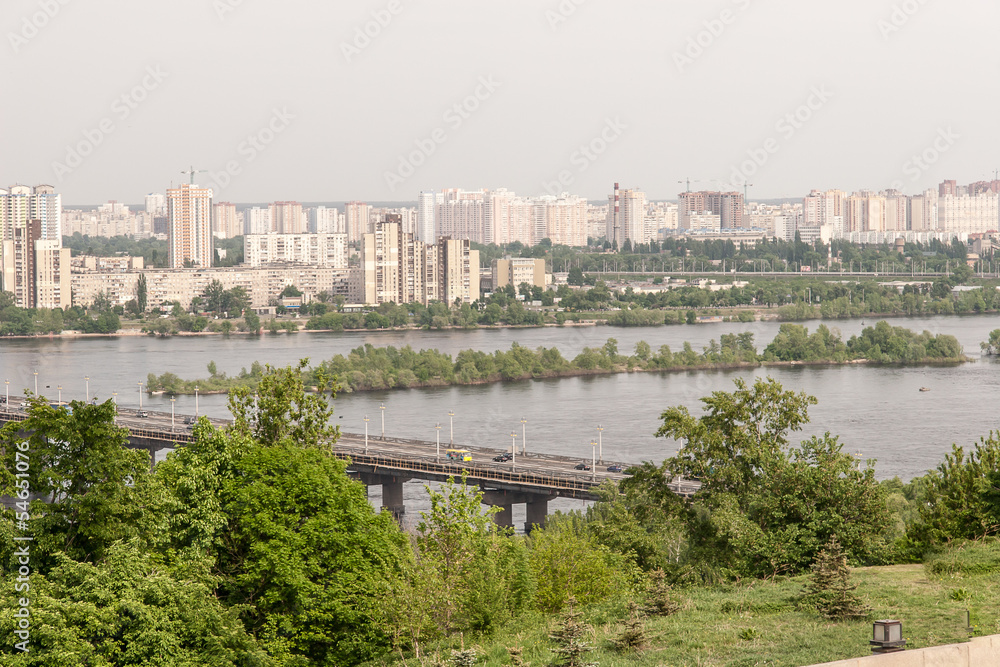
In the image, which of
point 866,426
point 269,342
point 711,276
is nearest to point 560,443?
point 866,426

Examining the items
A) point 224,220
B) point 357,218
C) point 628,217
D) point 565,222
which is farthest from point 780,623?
point 224,220

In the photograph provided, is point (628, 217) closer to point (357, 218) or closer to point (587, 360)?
point (357, 218)

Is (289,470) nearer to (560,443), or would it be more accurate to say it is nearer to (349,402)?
(560,443)

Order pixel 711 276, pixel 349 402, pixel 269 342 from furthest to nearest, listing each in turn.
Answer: pixel 711 276 < pixel 269 342 < pixel 349 402

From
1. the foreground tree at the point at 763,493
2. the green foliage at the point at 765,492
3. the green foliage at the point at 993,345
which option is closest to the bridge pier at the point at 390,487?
the foreground tree at the point at 763,493

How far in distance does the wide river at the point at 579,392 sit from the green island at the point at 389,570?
4.85m

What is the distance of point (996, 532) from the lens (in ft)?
11.8

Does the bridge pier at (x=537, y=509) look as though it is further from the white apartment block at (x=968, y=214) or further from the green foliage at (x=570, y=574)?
the white apartment block at (x=968, y=214)

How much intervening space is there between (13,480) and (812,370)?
14340 millimetres

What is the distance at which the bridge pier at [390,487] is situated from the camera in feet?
28.2

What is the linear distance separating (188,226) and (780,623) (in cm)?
3282

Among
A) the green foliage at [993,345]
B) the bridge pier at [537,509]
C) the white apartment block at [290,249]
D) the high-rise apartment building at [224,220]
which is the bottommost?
the bridge pier at [537,509]

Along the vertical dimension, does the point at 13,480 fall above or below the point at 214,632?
above

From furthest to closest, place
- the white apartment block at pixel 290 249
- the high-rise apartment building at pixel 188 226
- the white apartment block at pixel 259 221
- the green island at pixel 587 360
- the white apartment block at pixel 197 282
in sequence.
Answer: the white apartment block at pixel 259 221
the white apartment block at pixel 290 249
the high-rise apartment building at pixel 188 226
the white apartment block at pixel 197 282
the green island at pixel 587 360
